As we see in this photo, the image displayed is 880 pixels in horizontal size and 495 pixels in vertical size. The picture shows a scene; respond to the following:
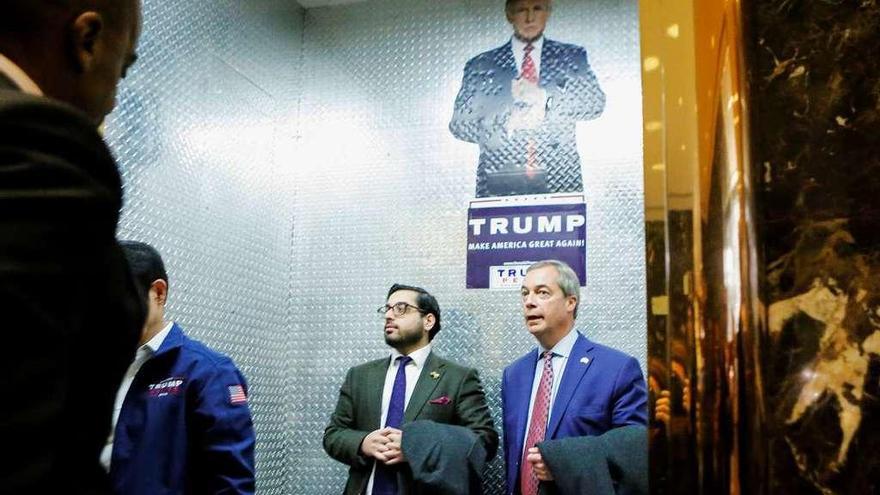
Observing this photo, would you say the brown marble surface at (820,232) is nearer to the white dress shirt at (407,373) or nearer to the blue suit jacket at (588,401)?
the blue suit jacket at (588,401)

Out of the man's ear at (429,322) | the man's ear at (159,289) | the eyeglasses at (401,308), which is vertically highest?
the man's ear at (159,289)

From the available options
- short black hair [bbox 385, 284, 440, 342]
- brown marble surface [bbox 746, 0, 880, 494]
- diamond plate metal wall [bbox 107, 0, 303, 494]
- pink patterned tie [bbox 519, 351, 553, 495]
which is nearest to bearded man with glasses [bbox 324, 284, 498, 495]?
short black hair [bbox 385, 284, 440, 342]

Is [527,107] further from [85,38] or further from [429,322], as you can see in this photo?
[85,38]

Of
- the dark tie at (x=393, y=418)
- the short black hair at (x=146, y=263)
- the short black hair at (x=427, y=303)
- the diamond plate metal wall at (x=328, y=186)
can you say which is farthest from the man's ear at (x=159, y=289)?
the short black hair at (x=427, y=303)

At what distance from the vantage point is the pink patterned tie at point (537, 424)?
3.61 metres

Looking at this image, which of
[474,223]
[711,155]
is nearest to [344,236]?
[474,223]

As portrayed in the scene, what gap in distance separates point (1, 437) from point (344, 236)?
4865 millimetres

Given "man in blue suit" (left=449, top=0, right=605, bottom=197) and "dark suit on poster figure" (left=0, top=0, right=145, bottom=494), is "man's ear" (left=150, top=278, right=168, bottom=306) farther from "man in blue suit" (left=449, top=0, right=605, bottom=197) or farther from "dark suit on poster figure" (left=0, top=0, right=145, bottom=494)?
"man in blue suit" (left=449, top=0, right=605, bottom=197)

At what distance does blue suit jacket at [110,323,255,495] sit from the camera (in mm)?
2355

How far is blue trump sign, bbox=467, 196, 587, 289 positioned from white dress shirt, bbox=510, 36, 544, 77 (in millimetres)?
929

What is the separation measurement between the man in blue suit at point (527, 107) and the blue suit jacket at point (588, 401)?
1464 mm

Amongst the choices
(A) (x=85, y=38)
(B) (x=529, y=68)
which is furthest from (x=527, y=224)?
(A) (x=85, y=38)

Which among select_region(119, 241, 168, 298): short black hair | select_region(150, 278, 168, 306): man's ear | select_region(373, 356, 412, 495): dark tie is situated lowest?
select_region(373, 356, 412, 495): dark tie

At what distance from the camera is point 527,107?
5137 mm
